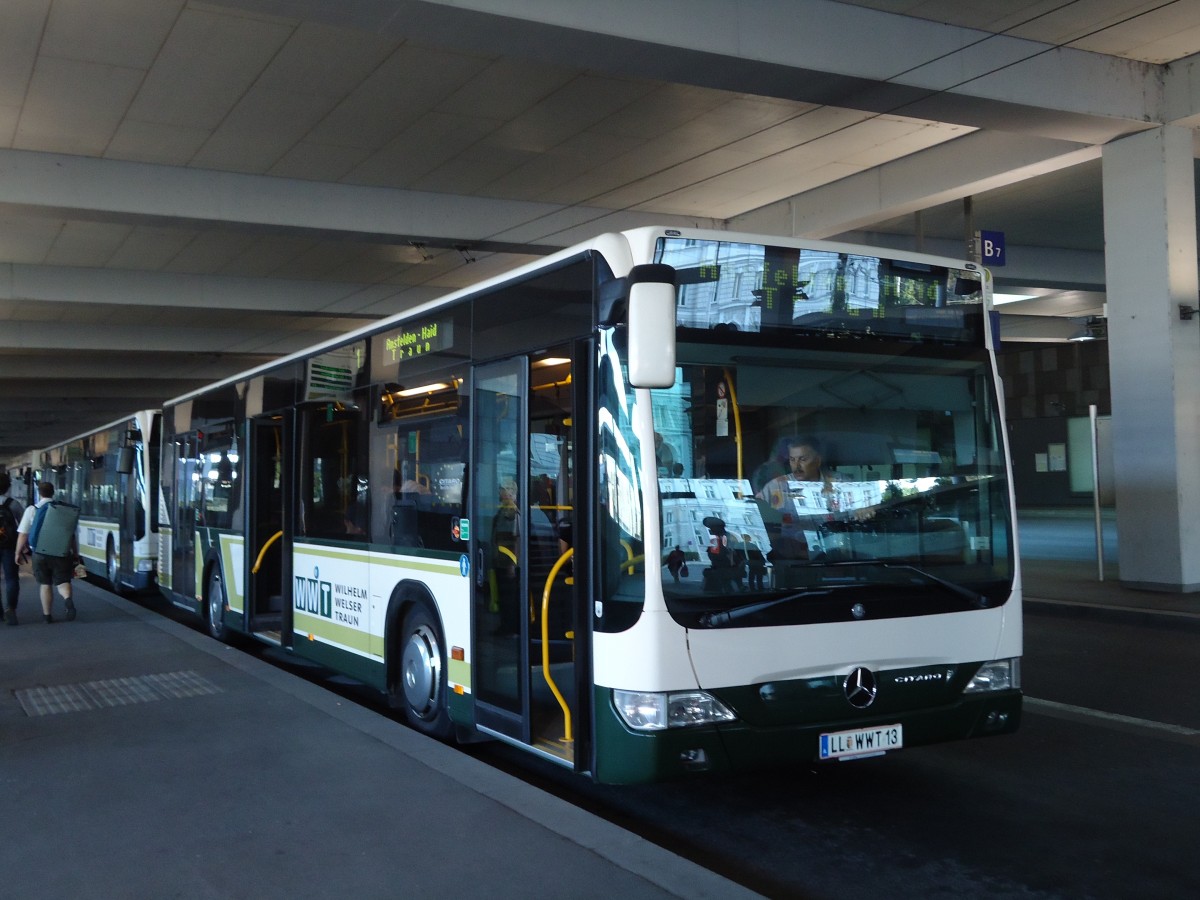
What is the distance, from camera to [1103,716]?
7.92 m

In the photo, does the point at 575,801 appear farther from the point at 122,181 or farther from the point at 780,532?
the point at 122,181

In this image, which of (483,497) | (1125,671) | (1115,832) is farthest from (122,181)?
(1115,832)

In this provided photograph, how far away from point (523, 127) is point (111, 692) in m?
8.95

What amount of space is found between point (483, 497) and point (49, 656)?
6.81m

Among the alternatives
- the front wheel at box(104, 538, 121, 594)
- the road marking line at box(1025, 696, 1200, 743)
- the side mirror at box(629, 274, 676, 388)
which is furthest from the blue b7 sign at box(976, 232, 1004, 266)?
the front wheel at box(104, 538, 121, 594)

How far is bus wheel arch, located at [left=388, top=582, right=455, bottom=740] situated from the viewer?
7.23 m

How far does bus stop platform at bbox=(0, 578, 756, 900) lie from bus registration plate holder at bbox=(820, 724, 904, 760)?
1.07m

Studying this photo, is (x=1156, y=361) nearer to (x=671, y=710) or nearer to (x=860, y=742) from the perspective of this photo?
(x=860, y=742)

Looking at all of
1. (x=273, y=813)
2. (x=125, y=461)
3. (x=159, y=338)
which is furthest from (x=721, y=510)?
(x=159, y=338)

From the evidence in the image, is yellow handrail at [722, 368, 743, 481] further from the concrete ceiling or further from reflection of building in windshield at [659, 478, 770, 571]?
the concrete ceiling

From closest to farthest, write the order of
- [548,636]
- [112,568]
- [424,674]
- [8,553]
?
[548,636]
[424,674]
[8,553]
[112,568]

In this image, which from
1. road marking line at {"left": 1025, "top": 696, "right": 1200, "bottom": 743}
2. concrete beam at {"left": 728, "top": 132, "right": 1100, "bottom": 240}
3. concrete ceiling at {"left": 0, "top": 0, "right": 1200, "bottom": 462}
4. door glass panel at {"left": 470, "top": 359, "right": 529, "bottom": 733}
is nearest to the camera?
door glass panel at {"left": 470, "top": 359, "right": 529, "bottom": 733}

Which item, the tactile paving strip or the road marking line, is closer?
the road marking line

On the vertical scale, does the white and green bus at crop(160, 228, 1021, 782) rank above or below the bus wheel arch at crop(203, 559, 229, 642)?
above
